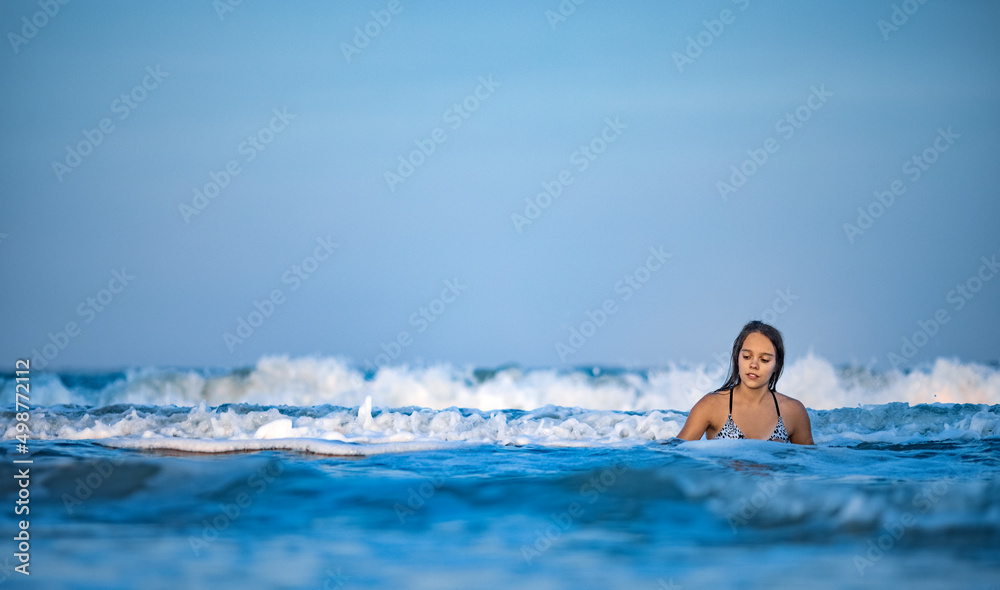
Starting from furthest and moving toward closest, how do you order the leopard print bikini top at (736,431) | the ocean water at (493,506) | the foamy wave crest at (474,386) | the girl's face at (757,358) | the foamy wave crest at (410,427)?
the foamy wave crest at (474,386) → the foamy wave crest at (410,427) → the leopard print bikini top at (736,431) → the girl's face at (757,358) → the ocean water at (493,506)

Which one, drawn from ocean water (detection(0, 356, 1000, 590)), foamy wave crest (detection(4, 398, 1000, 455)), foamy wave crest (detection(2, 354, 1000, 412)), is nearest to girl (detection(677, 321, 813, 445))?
ocean water (detection(0, 356, 1000, 590))

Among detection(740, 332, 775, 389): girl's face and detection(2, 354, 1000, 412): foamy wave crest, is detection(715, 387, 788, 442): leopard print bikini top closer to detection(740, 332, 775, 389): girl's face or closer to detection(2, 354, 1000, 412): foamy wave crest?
detection(740, 332, 775, 389): girl's face

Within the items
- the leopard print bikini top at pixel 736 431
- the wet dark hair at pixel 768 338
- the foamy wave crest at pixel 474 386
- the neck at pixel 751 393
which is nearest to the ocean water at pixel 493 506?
the leopard print bikini top at pixel 736 431

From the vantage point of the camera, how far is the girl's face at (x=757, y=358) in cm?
638

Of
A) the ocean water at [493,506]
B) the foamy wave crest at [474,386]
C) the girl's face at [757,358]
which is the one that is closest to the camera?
the ocean water at [493,506]

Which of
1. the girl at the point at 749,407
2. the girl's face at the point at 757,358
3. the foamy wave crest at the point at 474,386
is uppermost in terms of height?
the foamy wave crest at the point at 474,386

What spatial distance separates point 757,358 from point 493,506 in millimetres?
2579

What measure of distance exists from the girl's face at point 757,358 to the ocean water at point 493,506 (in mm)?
513

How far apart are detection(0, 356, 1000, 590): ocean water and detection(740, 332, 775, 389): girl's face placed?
20.2 inches

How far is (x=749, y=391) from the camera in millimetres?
6594

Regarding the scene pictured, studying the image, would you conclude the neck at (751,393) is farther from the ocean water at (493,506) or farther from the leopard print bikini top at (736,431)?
the ocean water at (493,506)

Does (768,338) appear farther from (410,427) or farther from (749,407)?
(410,427)

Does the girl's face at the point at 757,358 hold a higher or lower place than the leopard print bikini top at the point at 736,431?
higher

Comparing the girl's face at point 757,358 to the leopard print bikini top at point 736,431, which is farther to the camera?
the leopard print bikini top at point 736,431
